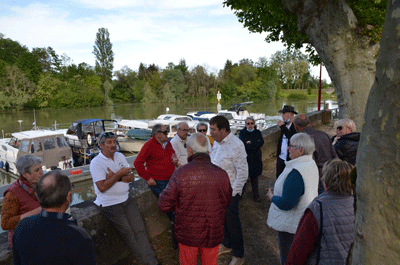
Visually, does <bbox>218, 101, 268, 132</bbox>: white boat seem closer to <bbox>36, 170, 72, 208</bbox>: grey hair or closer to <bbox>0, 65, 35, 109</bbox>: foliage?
<bbox>36, 170, 72, 208</bbox>: grey hair

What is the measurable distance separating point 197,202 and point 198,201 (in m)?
A: 0.01

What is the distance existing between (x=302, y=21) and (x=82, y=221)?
17.4 ft

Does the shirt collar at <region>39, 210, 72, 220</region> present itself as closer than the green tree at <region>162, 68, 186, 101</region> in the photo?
Yes

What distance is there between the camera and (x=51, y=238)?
1412 millimetres

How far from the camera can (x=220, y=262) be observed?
122 inches

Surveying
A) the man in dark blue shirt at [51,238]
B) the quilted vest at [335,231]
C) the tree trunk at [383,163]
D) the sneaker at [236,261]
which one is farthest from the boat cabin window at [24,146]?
the tree trunk at [383,163]

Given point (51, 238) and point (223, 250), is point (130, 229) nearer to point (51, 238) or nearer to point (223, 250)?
point (223, 250)

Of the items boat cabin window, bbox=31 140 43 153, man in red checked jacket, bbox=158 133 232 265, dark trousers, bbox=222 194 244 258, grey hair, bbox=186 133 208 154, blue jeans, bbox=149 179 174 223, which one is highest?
grey hair, bbox=186 133 208 154

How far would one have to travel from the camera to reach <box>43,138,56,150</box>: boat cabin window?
43.1 feet

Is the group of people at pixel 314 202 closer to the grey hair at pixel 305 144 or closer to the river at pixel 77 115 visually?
the grey hair at pixel 305 144

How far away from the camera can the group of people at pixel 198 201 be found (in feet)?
4.91

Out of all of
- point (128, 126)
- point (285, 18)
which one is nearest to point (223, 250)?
point (285, 18)

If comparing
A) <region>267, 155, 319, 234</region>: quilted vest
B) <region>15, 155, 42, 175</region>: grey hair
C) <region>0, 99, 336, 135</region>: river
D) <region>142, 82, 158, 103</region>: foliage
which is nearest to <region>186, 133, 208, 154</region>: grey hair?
<region>267, 155, 319, 234</region>: quilted vest

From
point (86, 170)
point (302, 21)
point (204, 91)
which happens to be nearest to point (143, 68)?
point (204, 91)
